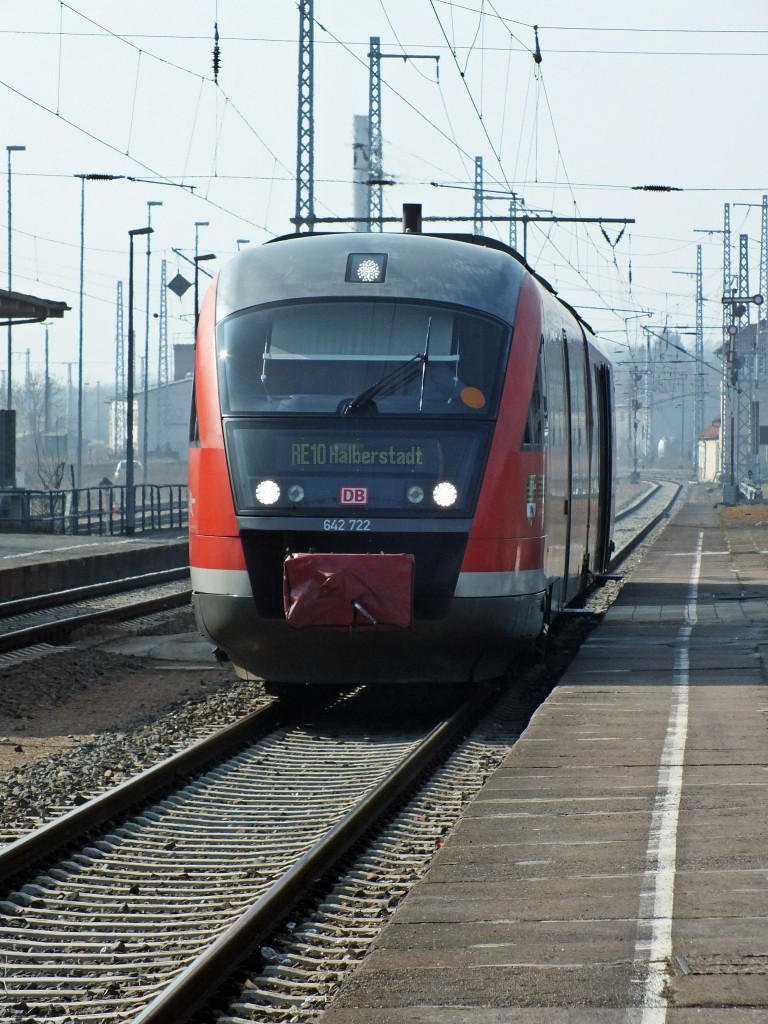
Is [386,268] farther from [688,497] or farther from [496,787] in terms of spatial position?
[688,497]

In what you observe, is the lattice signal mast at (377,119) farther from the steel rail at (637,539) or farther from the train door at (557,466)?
the train door at (557,466)

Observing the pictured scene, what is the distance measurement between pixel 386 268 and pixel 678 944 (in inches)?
244

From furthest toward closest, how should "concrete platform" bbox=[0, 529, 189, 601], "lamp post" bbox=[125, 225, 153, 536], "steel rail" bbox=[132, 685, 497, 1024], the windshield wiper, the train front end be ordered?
"lamp post" bbox=[125, 225, 153, 536]
"concrete platform" bbox=[0, 529, 189, 601]
the windshield wiper
the train front end
"steel rail" bbox=[132, 685, 497, 1024]

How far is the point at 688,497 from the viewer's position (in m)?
67.1

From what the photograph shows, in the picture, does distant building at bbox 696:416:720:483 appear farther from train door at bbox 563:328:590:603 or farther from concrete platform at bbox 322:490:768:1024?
concrete platform at bbox 322:490:768:1024

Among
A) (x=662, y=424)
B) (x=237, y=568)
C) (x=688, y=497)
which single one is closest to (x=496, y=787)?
(x=237, y=568)

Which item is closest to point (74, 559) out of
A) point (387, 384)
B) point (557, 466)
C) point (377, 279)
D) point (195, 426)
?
point (557, 466)

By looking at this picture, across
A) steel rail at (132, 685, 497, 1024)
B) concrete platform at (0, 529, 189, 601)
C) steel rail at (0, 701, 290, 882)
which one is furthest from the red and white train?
concrete platform at (0, 529, 189, 601)

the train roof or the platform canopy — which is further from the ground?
the platform canopy

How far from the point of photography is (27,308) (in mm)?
27219

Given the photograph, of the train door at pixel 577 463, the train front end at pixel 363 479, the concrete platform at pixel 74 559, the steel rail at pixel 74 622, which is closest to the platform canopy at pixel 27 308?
the concrete platform at pixel 74 559

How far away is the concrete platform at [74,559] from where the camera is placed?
21.2 metres

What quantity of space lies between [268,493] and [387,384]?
40.0 inches

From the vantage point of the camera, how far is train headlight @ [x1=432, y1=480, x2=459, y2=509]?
355 inches
